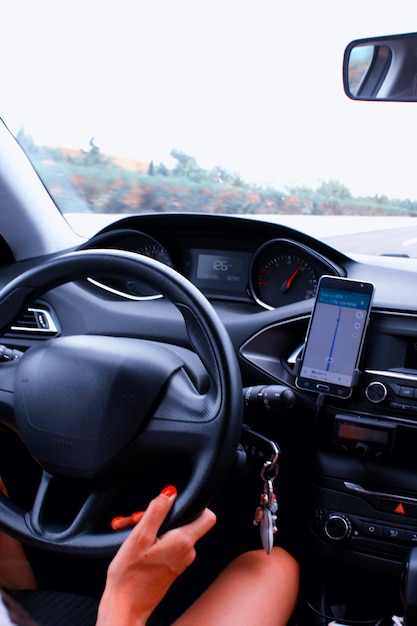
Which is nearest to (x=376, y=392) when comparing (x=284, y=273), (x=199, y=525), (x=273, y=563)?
(x=273, y=563)

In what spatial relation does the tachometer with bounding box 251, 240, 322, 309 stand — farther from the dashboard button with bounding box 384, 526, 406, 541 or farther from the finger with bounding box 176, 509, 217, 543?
the finger with bounding box 176, 509, 217, 543

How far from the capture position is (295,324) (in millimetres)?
2006

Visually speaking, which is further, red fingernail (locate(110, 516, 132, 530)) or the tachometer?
the tachometer

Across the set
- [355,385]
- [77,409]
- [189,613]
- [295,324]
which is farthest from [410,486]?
[77,409]

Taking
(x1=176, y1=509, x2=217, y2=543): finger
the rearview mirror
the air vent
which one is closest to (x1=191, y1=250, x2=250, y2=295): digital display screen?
the air vent

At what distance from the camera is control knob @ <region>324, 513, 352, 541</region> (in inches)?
74.9

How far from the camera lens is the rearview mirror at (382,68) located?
1.88 metres

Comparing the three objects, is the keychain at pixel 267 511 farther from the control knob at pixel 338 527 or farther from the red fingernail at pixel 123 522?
the red fingernail at pixel 123 522

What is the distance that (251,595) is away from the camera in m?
1.55

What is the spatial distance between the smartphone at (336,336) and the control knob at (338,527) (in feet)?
1.20

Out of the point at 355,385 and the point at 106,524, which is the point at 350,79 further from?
the point at 106,524

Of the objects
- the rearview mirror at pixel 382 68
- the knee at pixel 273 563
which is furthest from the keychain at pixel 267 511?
the rearview mirror at pixel 382 68

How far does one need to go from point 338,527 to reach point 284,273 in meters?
0.87

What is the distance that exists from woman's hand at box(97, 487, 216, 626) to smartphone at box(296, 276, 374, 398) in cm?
79
